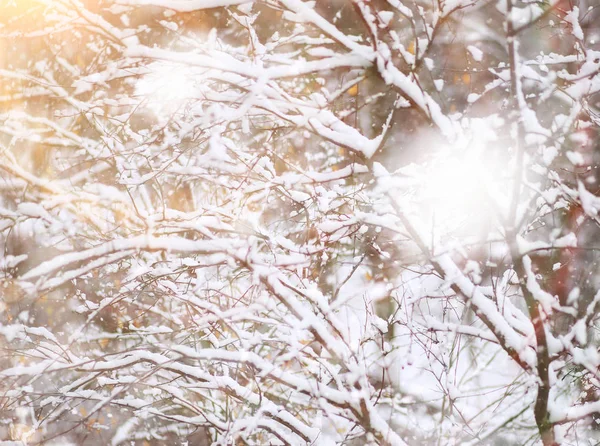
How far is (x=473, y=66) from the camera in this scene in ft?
14.3

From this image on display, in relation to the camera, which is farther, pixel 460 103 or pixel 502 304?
pixel 460 103

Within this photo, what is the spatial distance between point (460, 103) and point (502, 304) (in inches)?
97.4

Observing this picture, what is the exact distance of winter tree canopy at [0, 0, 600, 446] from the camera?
8.59 feet

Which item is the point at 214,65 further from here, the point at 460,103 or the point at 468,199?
the point at 460,103

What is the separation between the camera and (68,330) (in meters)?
6.30

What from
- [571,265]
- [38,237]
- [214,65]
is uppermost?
[571,265]

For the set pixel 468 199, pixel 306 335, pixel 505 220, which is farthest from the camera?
pixel 468 199

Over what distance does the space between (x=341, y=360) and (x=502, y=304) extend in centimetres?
117

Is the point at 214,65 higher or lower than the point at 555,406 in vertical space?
lower

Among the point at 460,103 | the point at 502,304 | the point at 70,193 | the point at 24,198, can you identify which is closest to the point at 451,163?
the point at 502,304

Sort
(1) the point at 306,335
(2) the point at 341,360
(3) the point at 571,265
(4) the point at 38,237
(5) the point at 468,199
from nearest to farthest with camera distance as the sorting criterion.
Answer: (2) the point at 341,360, (1) the point at 306,335, (5) the point at 468,199, (3) the point at 571,265, (4) the point at 38,237

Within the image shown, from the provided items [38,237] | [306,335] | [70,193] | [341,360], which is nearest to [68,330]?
[38,237]

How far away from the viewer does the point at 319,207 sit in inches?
141

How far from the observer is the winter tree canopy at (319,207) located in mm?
2619
